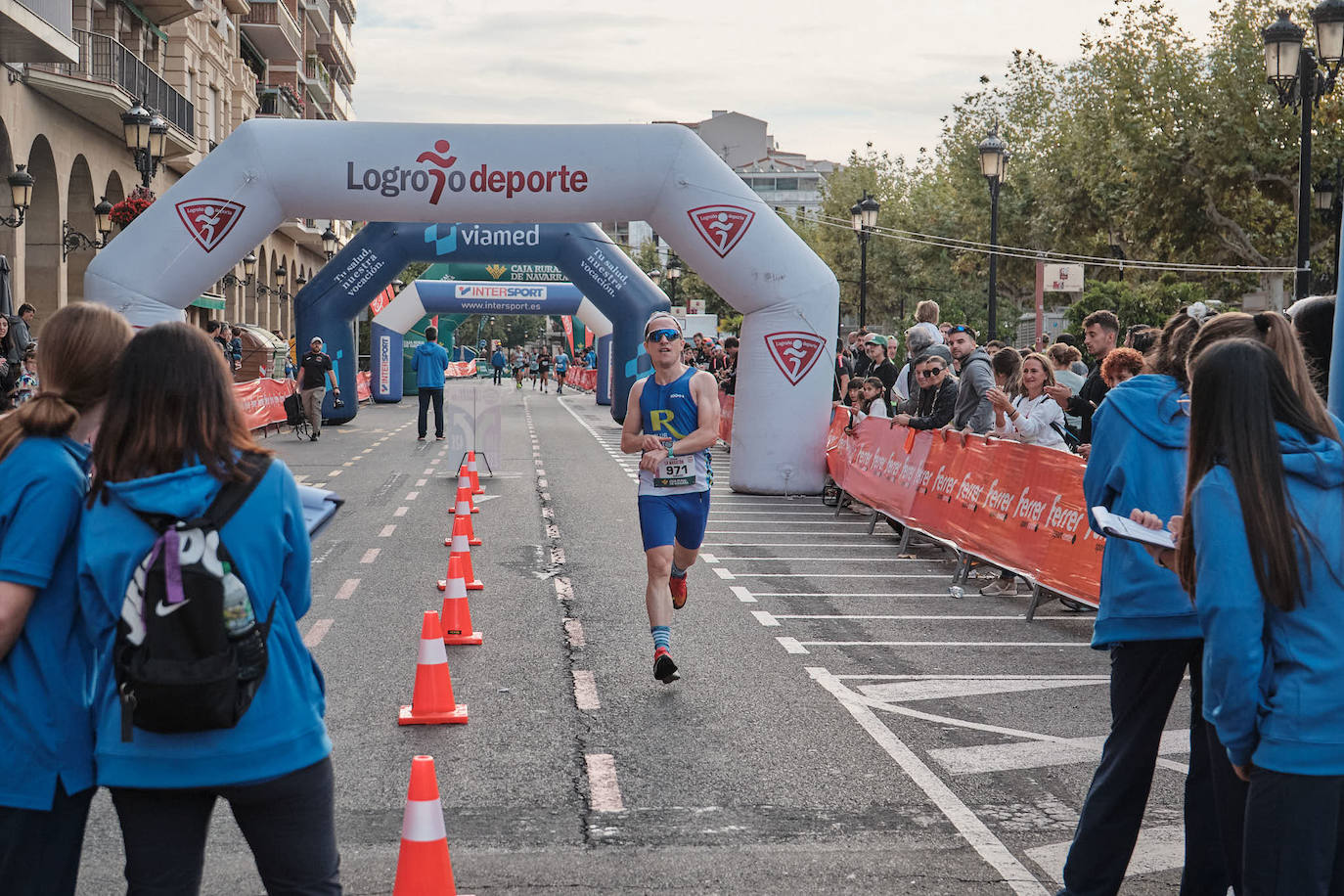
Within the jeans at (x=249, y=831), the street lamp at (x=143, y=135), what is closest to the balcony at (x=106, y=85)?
the street lamp at (x=143, y=135)

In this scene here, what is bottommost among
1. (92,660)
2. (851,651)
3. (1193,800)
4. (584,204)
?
(851,651)

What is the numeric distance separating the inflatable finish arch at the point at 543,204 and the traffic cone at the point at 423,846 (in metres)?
13.6

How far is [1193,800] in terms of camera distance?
4.01 metres

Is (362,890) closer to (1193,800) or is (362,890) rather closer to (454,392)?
(1193,800)

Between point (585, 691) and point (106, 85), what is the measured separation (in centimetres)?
2367

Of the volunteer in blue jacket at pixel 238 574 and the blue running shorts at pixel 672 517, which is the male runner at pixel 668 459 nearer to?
the blue running shorts at pixel 672 517

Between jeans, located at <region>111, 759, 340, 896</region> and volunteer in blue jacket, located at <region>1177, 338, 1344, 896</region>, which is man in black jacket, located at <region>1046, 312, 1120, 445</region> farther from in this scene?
jeans, located at <region>111, 759, 340, 896</region>

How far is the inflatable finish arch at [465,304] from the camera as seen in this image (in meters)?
45.0

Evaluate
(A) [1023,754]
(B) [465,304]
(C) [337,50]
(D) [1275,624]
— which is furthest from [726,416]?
(C) [337,50]

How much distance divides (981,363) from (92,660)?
32.9ft

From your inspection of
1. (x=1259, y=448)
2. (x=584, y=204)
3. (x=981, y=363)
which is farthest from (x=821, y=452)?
(x=1259, y=448)

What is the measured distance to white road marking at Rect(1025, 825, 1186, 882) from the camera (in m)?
4.84

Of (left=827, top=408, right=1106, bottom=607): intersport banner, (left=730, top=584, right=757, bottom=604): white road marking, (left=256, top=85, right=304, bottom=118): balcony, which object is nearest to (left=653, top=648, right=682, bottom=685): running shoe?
(left=730, top=584, right=757, bottom=604): white road marking

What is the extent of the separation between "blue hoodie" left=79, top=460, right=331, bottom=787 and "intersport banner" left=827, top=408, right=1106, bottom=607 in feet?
23.0
